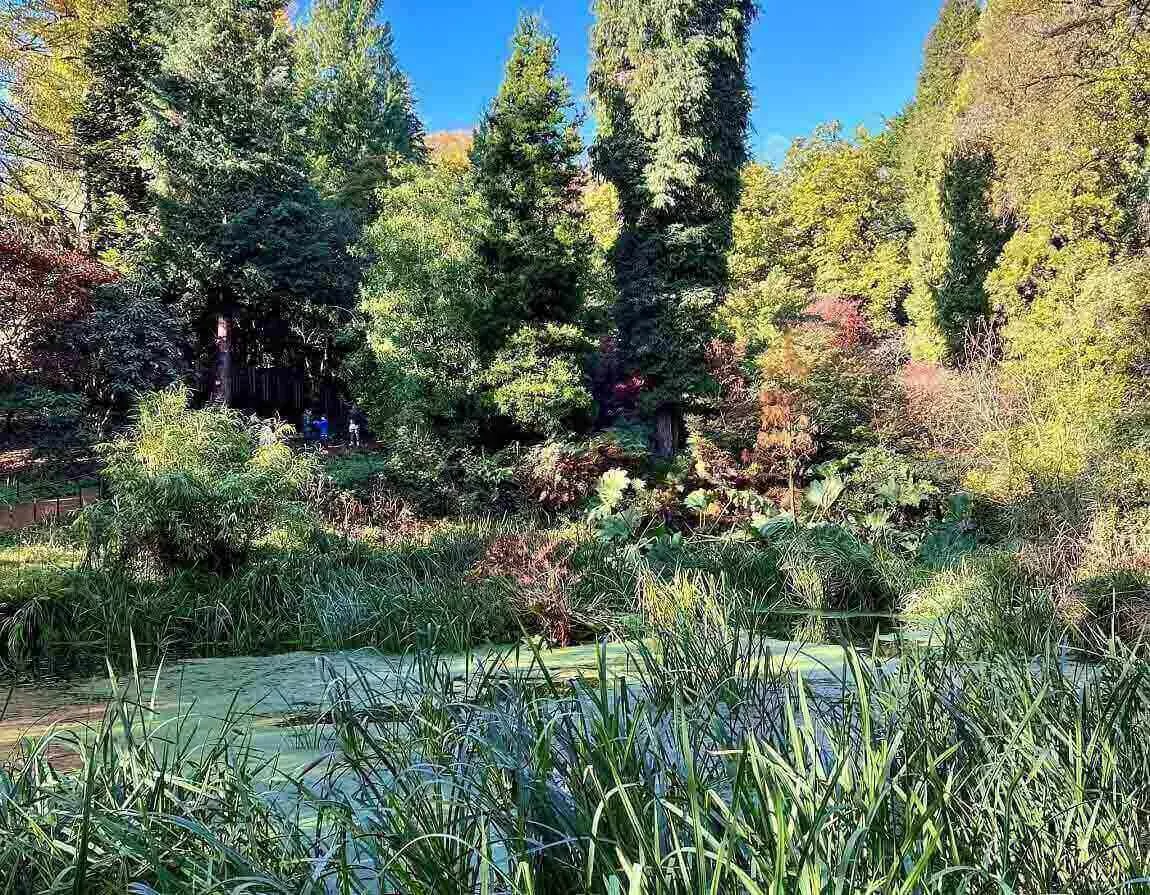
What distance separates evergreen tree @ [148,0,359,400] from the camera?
13.8 metres

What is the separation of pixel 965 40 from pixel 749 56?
914cm

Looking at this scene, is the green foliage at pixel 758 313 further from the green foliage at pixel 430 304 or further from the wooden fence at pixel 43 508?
the wooden fence at pixel 43 508

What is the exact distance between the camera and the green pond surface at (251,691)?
3072 mm

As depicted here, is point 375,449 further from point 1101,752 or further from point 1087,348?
point 1101,752

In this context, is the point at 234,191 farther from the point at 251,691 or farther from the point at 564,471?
the point at 251,691

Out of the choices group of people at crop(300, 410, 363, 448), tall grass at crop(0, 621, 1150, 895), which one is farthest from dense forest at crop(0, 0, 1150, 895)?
group of people at crop(300, 410, 363, 448)

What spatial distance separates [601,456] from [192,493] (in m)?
6.04

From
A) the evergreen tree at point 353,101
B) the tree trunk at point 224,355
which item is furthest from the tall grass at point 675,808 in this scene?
the evergreen tree at point 353,101

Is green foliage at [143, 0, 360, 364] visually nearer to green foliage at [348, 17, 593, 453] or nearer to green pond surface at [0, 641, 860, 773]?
green foliage at [348, 17, 593, 453]

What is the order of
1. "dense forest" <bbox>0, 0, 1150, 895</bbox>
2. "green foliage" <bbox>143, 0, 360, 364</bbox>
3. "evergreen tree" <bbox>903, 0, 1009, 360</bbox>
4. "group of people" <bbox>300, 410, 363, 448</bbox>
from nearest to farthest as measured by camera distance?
"dense forest" <bbox>0, 0, 1150, 895</bbox>, "green foliage" <bbox>143, 0, 360, 364</bbox>, "evergreen tree" <bbox>903, 0, 1009, 360</bbox>, "group of people" <bbox>300, 410, 363, 448</bbox>

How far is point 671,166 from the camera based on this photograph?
493 inches

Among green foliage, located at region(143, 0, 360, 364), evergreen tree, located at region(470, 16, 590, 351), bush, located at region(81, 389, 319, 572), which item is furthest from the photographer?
green foliage, located at region(143, 0, 360, 364)

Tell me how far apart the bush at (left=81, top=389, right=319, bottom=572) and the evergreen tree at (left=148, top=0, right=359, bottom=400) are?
7391 millimetres

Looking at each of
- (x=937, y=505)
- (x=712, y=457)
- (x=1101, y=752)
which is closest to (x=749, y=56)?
(x=712, y=457)
